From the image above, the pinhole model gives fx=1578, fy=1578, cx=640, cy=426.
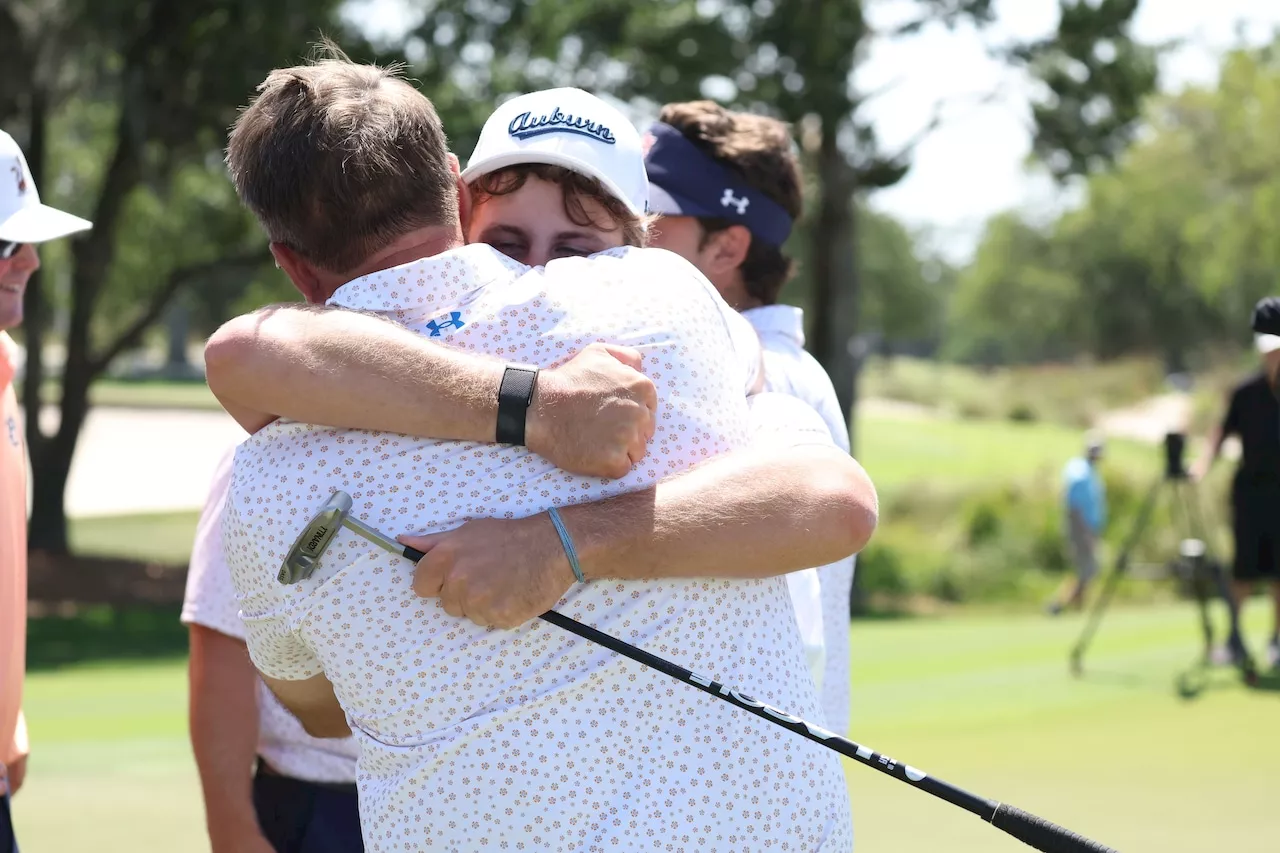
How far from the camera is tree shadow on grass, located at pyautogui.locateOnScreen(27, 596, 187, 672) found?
535 inches

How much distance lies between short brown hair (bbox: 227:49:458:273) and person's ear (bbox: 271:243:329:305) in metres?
0.02

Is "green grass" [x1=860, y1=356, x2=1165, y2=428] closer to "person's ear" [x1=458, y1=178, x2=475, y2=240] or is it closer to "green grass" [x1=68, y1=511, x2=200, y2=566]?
"green grass" [x1=68, y1=511, x2=200, y2=566]

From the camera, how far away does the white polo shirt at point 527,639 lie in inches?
73.3

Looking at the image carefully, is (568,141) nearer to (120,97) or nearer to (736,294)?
(736,294)

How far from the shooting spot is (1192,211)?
58.2 metres

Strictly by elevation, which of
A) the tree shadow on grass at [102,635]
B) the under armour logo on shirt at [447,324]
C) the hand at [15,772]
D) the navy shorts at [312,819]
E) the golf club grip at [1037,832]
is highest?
the under armour logo on shirt at [447,324]

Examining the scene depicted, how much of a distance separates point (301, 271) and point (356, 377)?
0.28 metres

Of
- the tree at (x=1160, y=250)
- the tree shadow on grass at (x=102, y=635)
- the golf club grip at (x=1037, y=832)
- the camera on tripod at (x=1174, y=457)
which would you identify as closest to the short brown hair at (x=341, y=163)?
the golf club grip at (x=1037, y=832)

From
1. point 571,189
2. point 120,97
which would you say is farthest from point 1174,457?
point 120,97

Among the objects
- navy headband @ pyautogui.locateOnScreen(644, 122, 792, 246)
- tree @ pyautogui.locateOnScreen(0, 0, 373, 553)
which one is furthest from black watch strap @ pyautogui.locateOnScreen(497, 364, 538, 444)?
tree @ pyautogui.locateOnScreen(0, 0, 373, 553)

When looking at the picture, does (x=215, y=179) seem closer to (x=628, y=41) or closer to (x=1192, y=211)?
(x=628, y=41)

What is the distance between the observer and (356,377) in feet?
6.15

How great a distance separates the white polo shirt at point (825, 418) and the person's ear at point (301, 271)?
1092 millimetres

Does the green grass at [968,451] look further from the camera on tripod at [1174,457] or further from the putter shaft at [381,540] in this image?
the putter shaft at [381,540]
